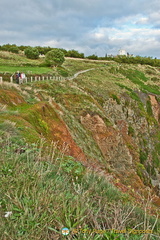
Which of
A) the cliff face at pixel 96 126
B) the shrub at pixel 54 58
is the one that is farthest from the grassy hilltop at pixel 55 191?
the shrub at pixel 54 58

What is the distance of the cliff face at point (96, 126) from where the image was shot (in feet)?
35.5

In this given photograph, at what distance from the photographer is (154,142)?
109 ft

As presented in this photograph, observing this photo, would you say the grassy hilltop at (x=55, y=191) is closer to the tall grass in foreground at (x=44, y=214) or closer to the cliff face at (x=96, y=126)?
the tall grass in foreground at (x=44, y=214)

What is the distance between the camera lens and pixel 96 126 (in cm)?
2105

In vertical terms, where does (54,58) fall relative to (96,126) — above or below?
above

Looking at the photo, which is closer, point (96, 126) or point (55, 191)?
point (55, 191)

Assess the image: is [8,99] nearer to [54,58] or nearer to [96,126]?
[96,126]

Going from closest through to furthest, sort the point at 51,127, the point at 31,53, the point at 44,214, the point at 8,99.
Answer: the point at 44,214
the point at 51,127
the point at 8,99
the point at 31,53

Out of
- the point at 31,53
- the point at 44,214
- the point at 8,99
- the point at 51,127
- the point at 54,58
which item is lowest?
the point at 51,127

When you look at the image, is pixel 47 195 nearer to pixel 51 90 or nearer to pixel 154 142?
pixel 51 90

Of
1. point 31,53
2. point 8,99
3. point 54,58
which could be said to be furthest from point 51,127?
point 31,53

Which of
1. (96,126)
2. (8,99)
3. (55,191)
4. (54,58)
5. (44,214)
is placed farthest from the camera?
(54,58)

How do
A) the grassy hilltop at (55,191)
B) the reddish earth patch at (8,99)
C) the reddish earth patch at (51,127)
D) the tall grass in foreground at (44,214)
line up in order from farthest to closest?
the reddish earth patch at (8,99) < the reddish earth patch at (51,127) < the grassy hilltop at (55,191) < the tall grass in foreground at (44,214)

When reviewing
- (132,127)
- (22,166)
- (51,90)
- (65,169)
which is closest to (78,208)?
(22,166)
